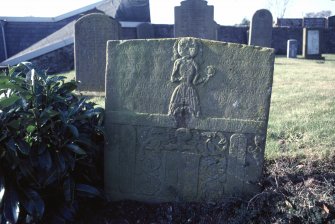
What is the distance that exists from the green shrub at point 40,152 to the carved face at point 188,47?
975mm

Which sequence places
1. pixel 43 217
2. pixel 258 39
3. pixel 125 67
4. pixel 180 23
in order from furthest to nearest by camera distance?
pixel 258 39
pixel 180 23
pixel 125 67
pixel 43 217

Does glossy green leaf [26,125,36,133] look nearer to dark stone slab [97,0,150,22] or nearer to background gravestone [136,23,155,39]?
background gravestone [136,23,155,39]

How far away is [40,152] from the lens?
2.60 meters

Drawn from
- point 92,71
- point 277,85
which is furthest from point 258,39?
point 92,71

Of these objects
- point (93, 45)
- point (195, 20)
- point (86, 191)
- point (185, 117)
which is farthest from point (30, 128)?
point (195, 20)

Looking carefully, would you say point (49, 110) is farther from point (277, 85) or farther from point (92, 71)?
point (277, 85)

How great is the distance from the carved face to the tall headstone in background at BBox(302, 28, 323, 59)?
1543 cm

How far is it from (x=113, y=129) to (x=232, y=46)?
126 cm

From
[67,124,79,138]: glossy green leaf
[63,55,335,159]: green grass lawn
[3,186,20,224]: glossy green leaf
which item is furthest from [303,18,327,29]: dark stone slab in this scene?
[3,186,20,224]: glossy green leaf

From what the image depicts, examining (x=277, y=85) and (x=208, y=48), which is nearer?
(x=208, y=48)

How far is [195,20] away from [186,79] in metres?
8.96

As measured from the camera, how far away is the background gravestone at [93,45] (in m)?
7.68

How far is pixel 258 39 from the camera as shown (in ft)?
48.6

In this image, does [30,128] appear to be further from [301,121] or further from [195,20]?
[195,20]
